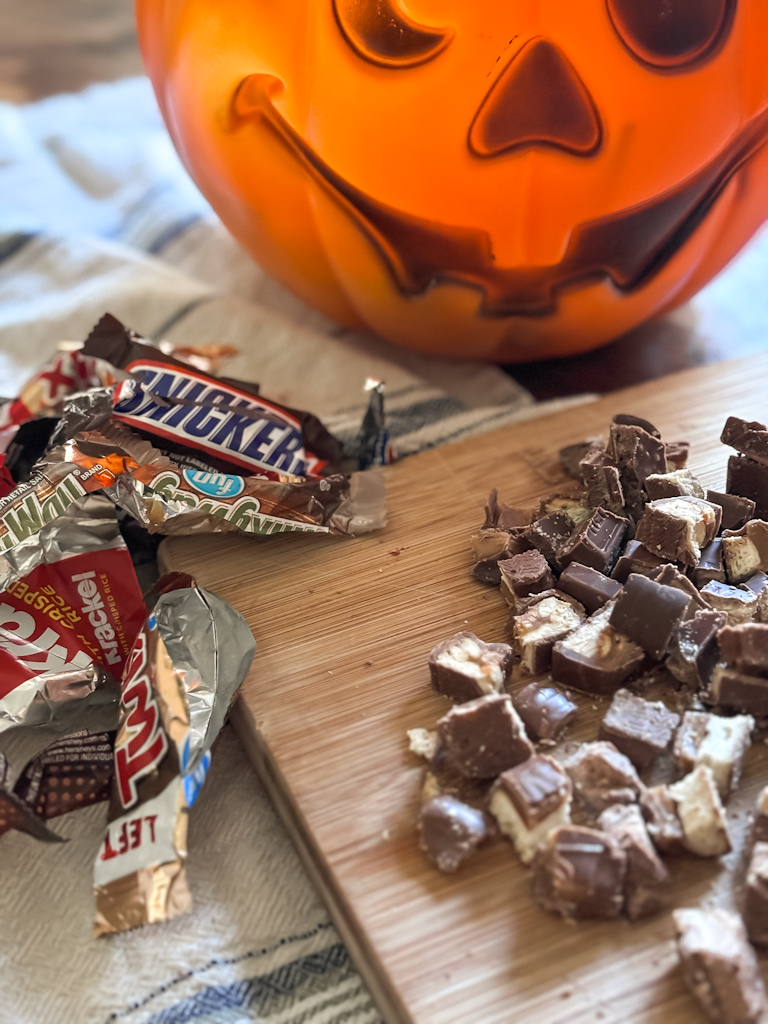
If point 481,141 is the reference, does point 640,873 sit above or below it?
below

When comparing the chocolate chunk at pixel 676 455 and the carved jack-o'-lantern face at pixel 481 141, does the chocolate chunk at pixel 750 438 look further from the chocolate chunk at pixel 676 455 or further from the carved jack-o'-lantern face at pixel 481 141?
the carved jack-o'-lantern face at pixel 481 141

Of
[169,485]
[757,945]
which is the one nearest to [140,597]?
[169,485]

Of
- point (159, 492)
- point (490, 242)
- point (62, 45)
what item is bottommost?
point (159, 492)

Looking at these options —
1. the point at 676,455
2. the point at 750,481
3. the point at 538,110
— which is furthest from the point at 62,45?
the point at 750,481

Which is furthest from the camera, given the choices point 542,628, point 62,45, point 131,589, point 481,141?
point 62,45

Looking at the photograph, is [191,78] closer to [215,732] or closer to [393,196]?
[393,196]

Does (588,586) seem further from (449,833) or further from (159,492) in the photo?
(159,492)

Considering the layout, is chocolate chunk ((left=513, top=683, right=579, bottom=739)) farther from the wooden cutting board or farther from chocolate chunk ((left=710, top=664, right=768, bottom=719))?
chocolate chunk ((left=710, top=664, right=768, bottom=719))
